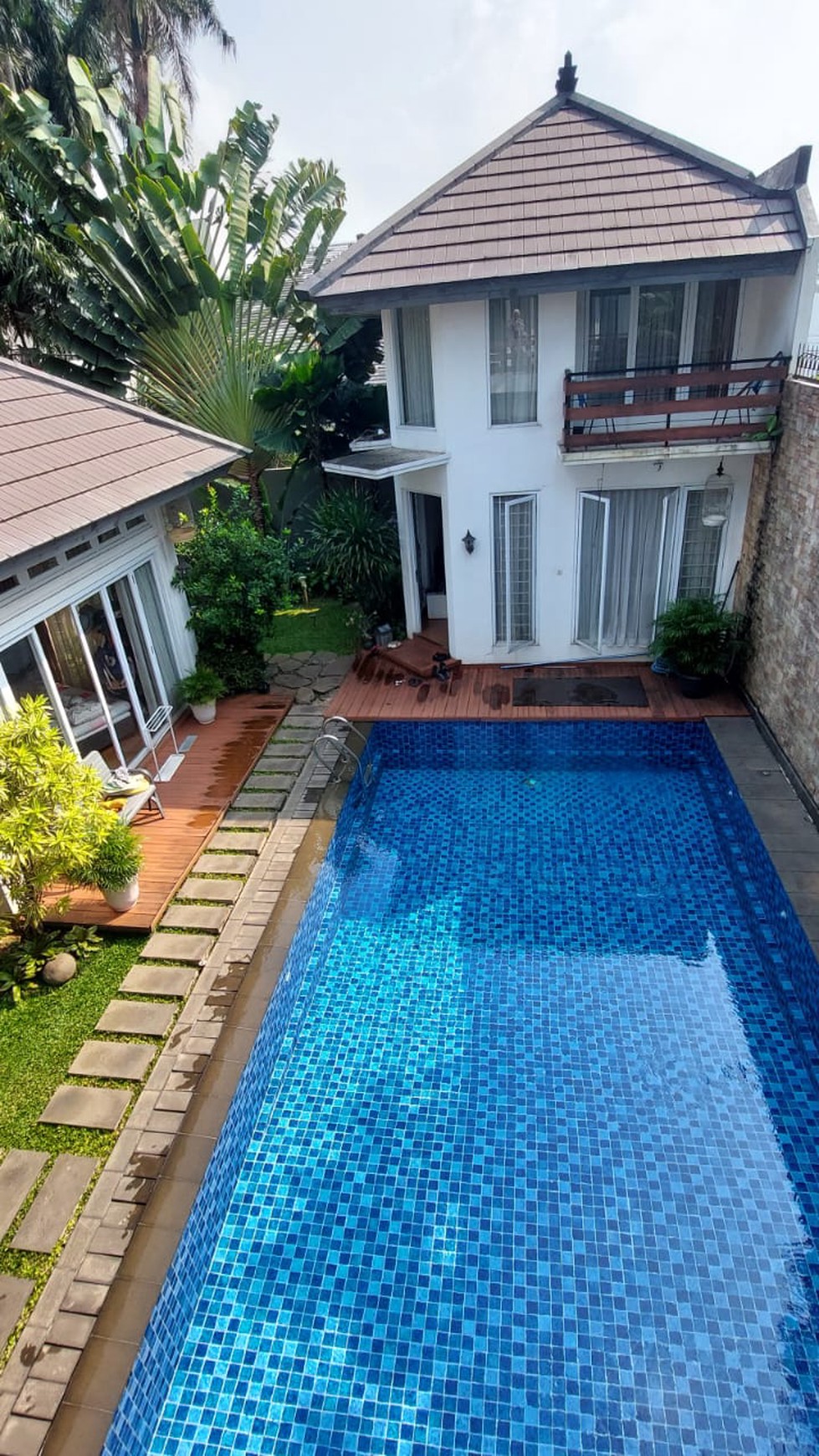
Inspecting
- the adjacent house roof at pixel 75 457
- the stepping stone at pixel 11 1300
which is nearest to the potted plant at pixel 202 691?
the adjacent house roof at pixel 75 457

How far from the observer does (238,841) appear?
9602 mm

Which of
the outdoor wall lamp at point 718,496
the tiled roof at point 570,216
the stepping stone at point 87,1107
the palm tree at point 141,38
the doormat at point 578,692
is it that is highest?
the palm tree at point 141,38

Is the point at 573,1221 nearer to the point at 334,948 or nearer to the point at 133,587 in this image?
the point at 334,948

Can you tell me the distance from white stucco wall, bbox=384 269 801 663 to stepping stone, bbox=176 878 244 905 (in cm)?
665

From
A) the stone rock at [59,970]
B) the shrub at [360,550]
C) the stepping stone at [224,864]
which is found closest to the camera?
the stone rock at [59,970]

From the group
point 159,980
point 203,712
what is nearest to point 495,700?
point 203,712

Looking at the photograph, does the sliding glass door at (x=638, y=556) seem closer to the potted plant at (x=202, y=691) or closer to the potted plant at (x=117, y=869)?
the potted plant at (x=202, y=691)

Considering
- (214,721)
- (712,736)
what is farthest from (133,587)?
(712,736)

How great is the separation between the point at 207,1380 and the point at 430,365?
12.8 meters

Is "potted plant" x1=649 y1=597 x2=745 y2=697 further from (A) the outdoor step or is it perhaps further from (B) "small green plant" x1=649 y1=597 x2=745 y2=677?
(A) the outdoor step

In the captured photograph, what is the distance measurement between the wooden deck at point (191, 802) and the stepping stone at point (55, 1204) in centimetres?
265

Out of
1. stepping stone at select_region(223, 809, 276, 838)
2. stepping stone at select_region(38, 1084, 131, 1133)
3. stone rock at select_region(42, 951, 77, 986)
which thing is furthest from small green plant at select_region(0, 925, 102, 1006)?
stepping stone at select_region(223, 809, 276, 838)

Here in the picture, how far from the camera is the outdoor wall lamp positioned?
1159 cm

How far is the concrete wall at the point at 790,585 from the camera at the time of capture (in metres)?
9.37
